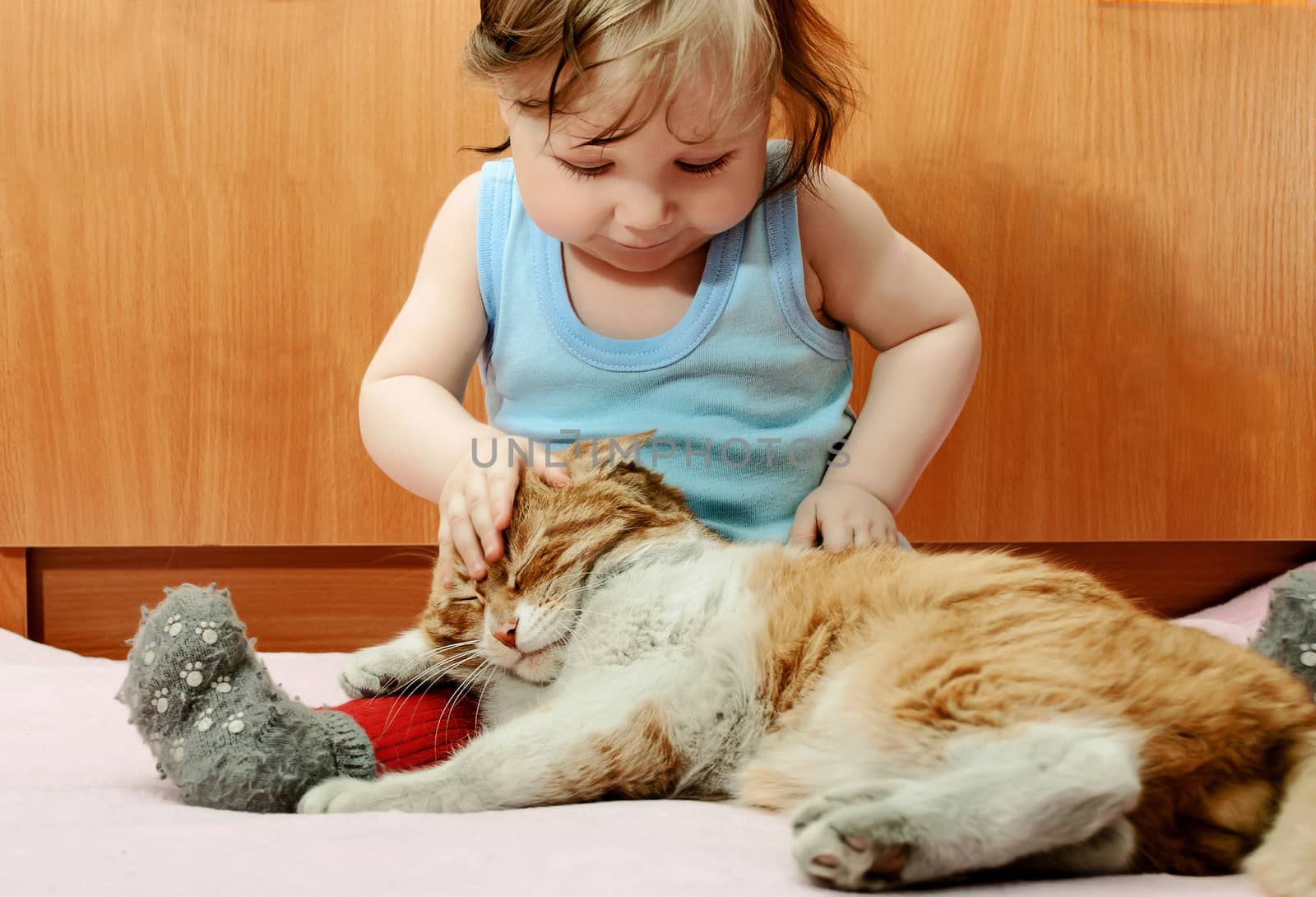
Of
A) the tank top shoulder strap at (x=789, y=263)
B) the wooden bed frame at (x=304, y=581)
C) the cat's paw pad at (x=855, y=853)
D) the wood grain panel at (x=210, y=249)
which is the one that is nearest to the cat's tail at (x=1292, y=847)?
the cat's paw pad at (x=855, y=853)

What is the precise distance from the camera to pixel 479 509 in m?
0.82

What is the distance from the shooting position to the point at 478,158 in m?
1.40

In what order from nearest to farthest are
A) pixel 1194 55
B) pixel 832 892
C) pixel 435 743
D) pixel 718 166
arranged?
1. pixel 832 892
2. pixel 435 743
3. pixel 718 166
4. pixel 1194 55

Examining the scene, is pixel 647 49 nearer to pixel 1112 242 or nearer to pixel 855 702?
pixel 855 702

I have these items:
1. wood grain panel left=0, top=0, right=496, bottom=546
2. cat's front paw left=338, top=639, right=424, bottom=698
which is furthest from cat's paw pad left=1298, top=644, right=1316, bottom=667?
wood grain panel left=0, top=0, right=496, bottom=546

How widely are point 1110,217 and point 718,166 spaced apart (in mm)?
731

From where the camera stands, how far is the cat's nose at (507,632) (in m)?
0.78

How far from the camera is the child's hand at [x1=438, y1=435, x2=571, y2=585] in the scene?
808 mm

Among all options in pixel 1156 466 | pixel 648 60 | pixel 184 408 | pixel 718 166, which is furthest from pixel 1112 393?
pixel 184 408

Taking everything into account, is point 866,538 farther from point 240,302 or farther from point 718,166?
point 240,302

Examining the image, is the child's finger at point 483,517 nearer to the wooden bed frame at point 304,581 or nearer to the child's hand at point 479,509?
the child's hand at point 479,509

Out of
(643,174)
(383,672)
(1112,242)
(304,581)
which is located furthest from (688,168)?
(304,581)

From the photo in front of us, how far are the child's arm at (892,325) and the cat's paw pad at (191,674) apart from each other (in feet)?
1.97

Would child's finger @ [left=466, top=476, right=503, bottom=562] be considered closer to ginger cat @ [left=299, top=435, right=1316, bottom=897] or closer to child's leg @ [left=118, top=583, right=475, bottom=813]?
ginger cat @ [left=299, top=435, right=1316, bottom=897]
